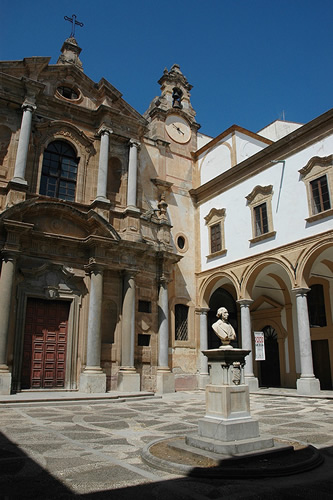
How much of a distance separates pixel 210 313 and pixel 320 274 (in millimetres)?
6035

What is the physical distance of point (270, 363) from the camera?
2109 centimetres

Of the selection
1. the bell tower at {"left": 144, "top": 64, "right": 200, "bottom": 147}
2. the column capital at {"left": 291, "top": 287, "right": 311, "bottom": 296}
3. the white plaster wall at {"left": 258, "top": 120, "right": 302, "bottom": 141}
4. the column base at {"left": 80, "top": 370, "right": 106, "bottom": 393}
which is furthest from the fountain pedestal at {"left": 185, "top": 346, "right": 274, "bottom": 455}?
the white plaster wall at {"left": 258, "top": 120, "right": 302, "bottom": 141}

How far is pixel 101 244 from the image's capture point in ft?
52.5

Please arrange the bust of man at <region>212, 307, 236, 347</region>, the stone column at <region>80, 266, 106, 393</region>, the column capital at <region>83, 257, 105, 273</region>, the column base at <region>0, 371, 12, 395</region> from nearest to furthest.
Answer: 1. the bust of man at <region>212, 307, 236, 347</region>
2. the column base at <region>0, 371, 12, 395</region>
3. the stone column at <region>80, 266, 106, 393</region>
4. the column capital at <region>83, 257, 105, 273</region>

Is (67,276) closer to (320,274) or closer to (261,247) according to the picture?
(261,247)

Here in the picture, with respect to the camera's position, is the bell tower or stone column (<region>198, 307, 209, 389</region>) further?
the bell tower

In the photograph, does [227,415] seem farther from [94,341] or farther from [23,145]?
[23,145]

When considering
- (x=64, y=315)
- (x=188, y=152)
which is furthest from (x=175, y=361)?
(x=188, y=152)

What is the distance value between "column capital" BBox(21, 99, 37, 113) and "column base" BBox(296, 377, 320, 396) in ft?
47.4

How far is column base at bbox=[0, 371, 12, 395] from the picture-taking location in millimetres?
12870

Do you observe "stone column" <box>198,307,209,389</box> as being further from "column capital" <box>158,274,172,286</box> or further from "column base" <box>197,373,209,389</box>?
"column capital" <box>158,274,172,286</box>

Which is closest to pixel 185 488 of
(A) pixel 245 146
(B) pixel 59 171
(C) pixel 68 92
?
(B) pixel 59 171

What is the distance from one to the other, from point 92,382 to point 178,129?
14.4m

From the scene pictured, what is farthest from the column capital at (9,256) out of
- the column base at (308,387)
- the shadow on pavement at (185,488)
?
the column base at (308,387)
